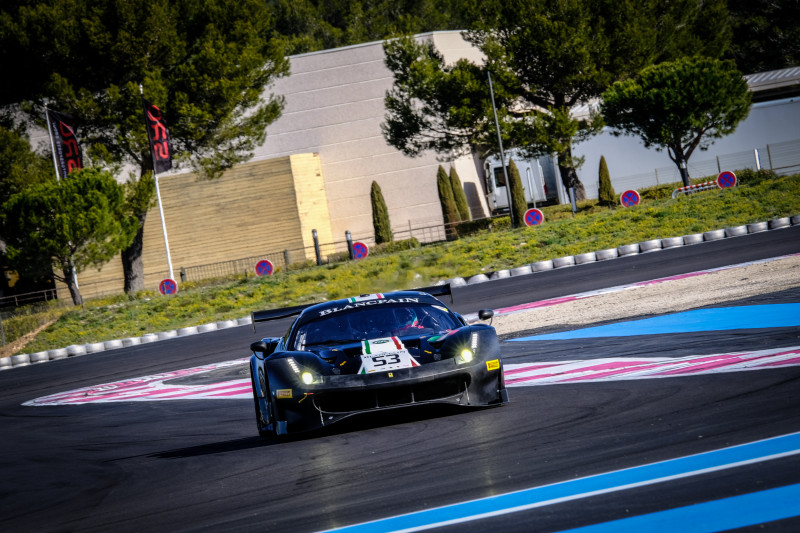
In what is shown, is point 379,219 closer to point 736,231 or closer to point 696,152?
point 696,152

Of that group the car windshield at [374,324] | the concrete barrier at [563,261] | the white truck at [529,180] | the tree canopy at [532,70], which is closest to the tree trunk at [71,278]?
the tree canopy at [532,70]

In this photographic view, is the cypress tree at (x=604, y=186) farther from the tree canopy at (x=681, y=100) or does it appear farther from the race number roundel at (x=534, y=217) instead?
the race number roundel at (x=534, y=217)

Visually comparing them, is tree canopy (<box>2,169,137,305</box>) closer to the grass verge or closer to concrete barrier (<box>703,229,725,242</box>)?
the grass verge

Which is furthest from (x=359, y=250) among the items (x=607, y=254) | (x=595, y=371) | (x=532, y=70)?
(x=595, y=371)

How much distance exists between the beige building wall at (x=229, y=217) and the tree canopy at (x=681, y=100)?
17.7 meters

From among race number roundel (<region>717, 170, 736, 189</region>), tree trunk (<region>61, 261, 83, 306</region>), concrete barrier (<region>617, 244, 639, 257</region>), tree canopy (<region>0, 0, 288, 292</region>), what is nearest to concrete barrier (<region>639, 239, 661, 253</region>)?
concrete barrier (<region>617, 244, 639, 257</region>)

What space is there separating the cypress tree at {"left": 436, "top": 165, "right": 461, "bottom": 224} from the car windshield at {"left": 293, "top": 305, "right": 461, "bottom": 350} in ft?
133

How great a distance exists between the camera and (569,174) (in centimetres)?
4434

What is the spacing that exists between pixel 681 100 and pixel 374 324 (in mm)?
34464

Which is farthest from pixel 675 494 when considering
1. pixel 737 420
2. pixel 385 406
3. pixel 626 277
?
pixel 626 277

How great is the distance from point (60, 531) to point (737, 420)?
4055 millimetres

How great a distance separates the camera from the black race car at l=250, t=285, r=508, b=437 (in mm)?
7324

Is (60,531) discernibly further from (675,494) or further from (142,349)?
(142,349)

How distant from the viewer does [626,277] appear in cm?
2002
